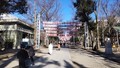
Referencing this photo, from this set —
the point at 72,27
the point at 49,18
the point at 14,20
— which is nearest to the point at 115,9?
the point at 72,27

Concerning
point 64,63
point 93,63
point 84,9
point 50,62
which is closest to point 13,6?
point 50,62

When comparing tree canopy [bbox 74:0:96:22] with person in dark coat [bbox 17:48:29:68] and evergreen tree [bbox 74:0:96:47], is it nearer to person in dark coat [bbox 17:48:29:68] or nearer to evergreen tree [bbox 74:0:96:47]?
evergreen tree [bbox 74:0:96:47]

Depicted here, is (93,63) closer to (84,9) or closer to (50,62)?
(50,62)

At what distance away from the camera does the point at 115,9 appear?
187 ft

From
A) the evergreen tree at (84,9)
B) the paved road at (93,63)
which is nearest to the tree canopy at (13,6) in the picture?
the paved road at (93,63)

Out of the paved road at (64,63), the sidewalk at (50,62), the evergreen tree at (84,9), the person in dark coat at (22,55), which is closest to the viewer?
the person in dark coat at (22,55)

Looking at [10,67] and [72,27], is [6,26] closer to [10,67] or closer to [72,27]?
[72,27]

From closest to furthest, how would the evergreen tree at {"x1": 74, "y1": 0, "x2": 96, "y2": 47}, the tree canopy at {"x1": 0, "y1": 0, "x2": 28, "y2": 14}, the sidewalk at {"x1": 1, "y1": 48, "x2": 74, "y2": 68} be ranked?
1. the sidewalk at {"x1": 1, "y1": 48, "x2": 74, "y2": 68}
2. the tree canopy at {"x1": 0, "y1": 0, "x2": 28, "y2": 14}
3. the evergreen tree at {"x1": 74, "y1": 0, "x2": 96, "y2": 47}

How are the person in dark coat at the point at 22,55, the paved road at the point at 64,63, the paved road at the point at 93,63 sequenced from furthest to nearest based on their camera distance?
the paved road at the point at 93,63
the paved road at the point at 64,63
the person in dark coat at the point at 22,55

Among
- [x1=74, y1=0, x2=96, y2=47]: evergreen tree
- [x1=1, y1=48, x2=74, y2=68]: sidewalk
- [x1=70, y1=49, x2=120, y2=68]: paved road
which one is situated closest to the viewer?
[x1=1, y1=48, x2=74, y2=68]: sidewalk

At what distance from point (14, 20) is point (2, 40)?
3407 mm

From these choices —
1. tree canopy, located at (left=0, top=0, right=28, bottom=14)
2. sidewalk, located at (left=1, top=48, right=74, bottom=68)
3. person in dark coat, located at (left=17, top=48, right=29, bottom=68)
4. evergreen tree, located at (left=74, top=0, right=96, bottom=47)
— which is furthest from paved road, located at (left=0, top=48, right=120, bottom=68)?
evergreen tree, located at (left=74, top=0, right=96, bottom=47)

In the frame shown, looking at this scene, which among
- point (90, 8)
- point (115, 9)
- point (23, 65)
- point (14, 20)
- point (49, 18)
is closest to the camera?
point (23, 65)

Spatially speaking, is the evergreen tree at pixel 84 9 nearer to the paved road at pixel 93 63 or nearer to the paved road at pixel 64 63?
the paved road at pixel 93 63
